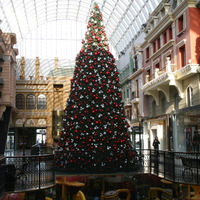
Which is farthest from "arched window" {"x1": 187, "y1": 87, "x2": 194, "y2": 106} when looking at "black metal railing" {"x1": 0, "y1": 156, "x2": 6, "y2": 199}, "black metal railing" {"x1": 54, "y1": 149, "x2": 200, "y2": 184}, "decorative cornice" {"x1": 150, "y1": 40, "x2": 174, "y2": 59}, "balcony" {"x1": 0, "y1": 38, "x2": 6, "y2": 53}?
"balcony" {"x1": 0, "y1": 38, "x2": 6, "y2": 53}

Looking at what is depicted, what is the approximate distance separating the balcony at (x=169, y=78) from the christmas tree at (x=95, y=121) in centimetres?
669

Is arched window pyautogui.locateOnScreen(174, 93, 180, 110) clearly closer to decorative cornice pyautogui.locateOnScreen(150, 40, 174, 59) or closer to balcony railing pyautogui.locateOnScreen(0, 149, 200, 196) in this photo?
decorative cornice pyautogui.locateOnScreen(150, 40, 174, 59)

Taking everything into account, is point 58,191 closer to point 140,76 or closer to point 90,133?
point 90,133

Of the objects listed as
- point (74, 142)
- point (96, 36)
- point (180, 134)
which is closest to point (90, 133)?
point (74, 142)

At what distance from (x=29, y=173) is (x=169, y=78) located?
15.2 metres

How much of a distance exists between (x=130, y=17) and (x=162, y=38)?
18810 millimetres

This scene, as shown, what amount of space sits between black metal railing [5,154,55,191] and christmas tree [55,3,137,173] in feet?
11.6

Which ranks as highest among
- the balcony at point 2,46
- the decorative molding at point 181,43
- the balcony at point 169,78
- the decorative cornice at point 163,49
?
Answer: the balcony at point 2,46

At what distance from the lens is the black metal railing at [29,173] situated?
37.1 feet

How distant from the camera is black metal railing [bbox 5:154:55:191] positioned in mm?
11320

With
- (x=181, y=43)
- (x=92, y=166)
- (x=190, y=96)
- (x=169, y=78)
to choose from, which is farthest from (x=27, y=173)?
(x=181, y=43)

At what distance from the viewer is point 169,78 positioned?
80.2ft

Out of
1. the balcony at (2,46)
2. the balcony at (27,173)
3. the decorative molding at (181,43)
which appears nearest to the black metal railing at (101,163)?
the balcony at (27,173)

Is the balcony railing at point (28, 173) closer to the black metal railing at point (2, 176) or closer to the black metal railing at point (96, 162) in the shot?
the black metal railing at point (2, 176)
